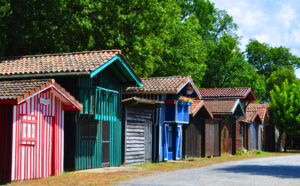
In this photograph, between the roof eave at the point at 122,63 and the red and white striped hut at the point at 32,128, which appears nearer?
the red and white striped hut at the point at 32,128

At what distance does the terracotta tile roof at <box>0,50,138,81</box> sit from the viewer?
18.6m

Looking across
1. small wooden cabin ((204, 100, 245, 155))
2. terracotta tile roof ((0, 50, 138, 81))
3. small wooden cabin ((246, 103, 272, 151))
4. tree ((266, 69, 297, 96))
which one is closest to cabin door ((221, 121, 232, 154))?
small wooden cabin ((204, 100, 245, 155))

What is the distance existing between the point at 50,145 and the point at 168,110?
11.1 metres

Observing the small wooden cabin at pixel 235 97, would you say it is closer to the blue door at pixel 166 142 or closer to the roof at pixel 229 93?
the roof at pixel 229 93

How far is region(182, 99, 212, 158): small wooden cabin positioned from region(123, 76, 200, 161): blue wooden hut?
969 millimetres

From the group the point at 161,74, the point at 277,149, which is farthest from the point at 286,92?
the point at 161,74

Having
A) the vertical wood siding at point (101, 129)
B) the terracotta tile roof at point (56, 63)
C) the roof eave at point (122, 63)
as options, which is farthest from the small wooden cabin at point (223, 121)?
the terracotta tile roof at point (56, 63)

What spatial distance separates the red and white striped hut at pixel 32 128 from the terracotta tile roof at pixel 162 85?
8.21m

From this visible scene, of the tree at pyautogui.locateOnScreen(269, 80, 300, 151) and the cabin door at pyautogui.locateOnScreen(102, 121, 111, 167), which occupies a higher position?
the tree at pyautogui.locateOnScreen(269, 80, 300, 151)

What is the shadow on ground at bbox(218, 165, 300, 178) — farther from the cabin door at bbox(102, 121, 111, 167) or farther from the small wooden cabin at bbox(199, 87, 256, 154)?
the small wooden cabin at bbox(199, 87, 256, 154)

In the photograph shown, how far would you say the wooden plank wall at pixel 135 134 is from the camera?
23.0 meters

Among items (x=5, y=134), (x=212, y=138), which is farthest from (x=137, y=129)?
(x=212, y=138)

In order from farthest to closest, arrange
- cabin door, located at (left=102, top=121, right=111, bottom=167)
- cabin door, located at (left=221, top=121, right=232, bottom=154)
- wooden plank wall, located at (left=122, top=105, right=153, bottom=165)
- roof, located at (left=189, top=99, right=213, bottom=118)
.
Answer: cabin door, located at (left=221, top=121, right=232, bottom=154) < roof, located at (left=189, top=99, right=213, bottom=118) < wooden plank wall, located at (left=122, top=105, right=153, bottom=165) < cabin door, located at (left=102, top=121, right=111, bottom=167)

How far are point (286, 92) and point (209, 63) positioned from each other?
11.6m
